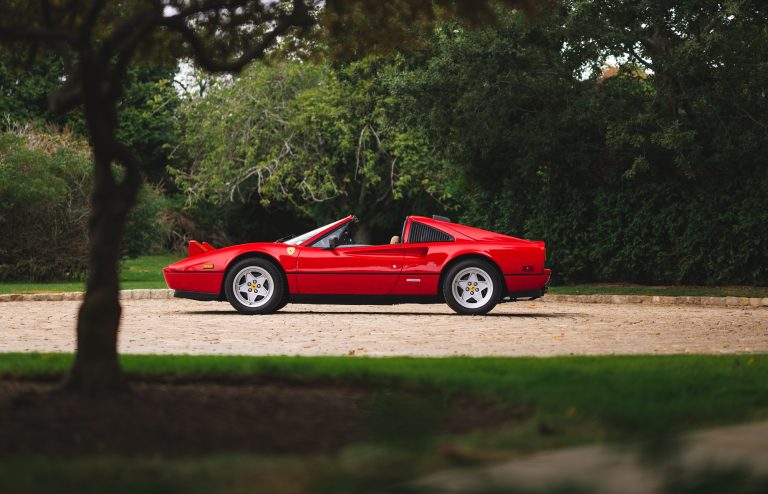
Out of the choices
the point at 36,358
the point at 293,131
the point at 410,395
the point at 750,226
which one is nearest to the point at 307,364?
the point at 410,395

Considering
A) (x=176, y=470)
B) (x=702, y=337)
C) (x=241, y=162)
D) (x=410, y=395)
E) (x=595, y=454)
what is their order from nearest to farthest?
(x=176, y=470), (x=595, y=454), (x=410, y=395), (x=702, y=337), (x=241, y=162)

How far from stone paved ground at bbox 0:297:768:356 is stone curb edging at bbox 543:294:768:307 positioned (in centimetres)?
77

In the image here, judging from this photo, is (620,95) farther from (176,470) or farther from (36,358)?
(176,470)

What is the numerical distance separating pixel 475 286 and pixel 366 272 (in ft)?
5.11

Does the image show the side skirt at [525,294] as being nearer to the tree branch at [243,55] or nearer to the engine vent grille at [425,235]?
the engine vent grille at [425,235]

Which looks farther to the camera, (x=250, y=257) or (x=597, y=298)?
A: (x=597, y=298)

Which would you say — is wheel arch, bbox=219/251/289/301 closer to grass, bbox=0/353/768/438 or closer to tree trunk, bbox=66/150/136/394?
grass, bbox=0/353/768/438

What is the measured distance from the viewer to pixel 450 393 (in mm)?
7387

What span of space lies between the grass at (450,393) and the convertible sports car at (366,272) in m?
6.61

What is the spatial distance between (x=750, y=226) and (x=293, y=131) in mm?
18503

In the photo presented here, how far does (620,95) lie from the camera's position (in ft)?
73.6

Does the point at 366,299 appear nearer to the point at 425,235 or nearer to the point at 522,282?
the point at 425,235

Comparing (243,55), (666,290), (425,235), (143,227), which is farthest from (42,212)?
(243,55)

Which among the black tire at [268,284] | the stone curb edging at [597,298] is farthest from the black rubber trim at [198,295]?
the stone curb edging at [597,298]
